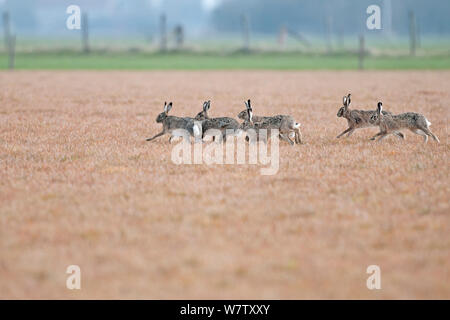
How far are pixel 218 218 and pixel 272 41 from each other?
349 feet

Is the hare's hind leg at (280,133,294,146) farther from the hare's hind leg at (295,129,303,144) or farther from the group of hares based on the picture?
the hare's hind leg at (295,129,303,144)

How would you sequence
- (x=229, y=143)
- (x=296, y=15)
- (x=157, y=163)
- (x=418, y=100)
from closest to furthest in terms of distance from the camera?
(x=157, y=163) < (x=229, y=143) < (x=418, y=100) < (x=296, y=15)

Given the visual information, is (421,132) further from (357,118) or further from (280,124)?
(280,124)

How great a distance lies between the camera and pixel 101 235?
21.7 feet

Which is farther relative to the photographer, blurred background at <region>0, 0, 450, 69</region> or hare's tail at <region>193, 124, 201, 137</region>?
blurred background at <region>0, 0, 450, 69</region>

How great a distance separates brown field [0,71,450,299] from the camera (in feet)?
18.0

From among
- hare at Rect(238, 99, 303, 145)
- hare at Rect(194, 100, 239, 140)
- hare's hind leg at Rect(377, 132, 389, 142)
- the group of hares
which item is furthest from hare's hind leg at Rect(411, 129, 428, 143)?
hare at Rect(194, 100, 239, 140)

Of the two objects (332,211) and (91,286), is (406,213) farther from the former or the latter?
(91,286)

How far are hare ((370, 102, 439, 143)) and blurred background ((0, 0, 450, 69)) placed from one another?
97.1 ft

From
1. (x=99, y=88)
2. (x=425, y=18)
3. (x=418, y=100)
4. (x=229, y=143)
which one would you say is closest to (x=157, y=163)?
(x=229, y=143)

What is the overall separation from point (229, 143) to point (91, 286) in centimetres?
743

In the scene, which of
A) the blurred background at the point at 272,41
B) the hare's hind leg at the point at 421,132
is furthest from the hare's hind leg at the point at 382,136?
the blurred background at the point at 272,41

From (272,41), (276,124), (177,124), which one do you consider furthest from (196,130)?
(272,41)

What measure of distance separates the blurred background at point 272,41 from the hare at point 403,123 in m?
29.6
